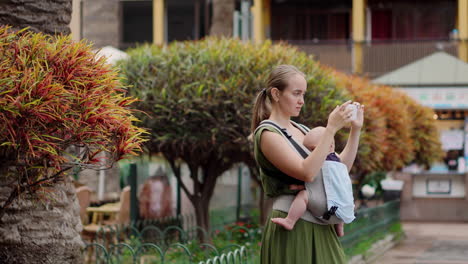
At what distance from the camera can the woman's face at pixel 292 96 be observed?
4.64m

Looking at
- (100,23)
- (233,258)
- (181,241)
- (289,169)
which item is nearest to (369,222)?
(181,241)

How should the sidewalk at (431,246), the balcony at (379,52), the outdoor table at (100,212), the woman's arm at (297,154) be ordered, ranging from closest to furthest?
1. the woman's arm at (297,154)
2. the outdoor table at (100,212)
3. the sidewalk at (431,246)
4. the balcony at (379,52)

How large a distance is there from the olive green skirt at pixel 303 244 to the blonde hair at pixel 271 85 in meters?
0.57

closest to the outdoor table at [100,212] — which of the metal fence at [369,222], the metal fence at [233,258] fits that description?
the metal fence at [369,222]

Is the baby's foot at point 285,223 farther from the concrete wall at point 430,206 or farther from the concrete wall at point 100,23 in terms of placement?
the concrete wall at point 430,206

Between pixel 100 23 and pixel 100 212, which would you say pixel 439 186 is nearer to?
pixel 100 23

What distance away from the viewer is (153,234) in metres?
12.7

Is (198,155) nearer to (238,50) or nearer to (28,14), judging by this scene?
(238,50)

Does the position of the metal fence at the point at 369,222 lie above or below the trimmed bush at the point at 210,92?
below

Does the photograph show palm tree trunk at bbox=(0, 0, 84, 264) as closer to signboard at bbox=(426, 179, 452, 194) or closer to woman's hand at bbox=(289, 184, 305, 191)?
woman's hand at bbox=(289, 184, 305, 191)

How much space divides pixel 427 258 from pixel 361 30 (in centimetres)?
1393

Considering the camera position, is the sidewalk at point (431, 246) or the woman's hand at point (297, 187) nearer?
the woman's hand at point (297, 187)

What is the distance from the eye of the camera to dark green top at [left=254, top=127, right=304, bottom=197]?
14.8ft

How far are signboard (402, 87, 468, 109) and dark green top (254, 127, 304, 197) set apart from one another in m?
19.2
